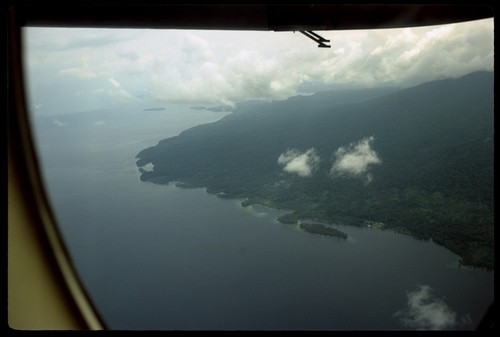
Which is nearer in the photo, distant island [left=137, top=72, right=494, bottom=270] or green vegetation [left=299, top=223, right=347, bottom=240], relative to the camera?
green vegetation [left=299, top=223, right=347, bottom=240]

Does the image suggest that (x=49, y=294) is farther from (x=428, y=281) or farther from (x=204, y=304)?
(x=428, y=281)

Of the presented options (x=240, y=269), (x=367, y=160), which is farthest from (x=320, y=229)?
(x=367, y=160)

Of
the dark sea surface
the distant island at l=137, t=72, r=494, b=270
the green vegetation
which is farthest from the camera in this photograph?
the distant island at l=137, t=72, r=494, b=270

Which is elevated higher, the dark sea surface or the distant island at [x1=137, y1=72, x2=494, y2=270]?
the distant island at [x1=137, y1=72, x2=494, y2=270]

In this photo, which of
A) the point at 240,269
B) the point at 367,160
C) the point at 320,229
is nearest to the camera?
the point at 240,269

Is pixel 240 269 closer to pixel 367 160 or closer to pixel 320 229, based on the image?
pixel 320 229

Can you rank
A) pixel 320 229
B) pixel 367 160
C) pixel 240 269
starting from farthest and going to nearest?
pixel 367 160
pixel 320 229
pixel 240 269
